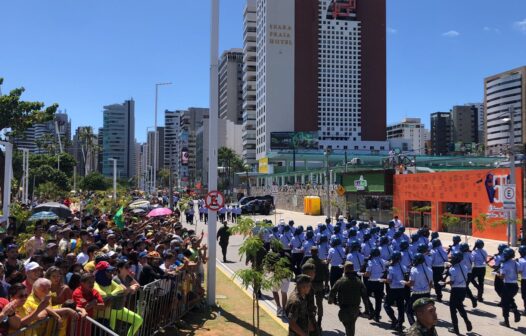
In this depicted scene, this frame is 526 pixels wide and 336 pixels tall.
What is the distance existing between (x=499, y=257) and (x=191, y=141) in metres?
178

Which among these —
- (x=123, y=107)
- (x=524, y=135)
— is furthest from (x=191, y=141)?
(x=524, y=135)

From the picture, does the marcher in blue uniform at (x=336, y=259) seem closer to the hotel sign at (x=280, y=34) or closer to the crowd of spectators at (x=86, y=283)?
the crowd of spectators at (x=86, y=283)

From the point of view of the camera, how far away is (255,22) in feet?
409

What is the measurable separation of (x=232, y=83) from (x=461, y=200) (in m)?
127

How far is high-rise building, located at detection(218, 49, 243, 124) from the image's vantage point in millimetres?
153125

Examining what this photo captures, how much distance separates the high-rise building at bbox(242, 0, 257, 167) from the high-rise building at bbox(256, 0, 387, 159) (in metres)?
5.98

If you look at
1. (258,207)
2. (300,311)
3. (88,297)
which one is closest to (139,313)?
(88,297)

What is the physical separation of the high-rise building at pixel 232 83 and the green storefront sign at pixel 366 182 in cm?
11216

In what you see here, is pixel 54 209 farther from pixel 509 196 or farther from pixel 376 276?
pixel 509 196

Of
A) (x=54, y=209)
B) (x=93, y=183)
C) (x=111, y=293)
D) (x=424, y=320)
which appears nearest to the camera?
(x=424, y=320)

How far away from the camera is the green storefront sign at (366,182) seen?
4005 centimetres

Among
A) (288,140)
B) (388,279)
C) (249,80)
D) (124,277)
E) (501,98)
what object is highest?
(501,98)

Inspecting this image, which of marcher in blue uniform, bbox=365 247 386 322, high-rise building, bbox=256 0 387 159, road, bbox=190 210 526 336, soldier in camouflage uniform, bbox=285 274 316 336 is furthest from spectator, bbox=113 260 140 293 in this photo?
high-rise building, bbox=256 0 387 159

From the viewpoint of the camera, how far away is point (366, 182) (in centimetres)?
4206
